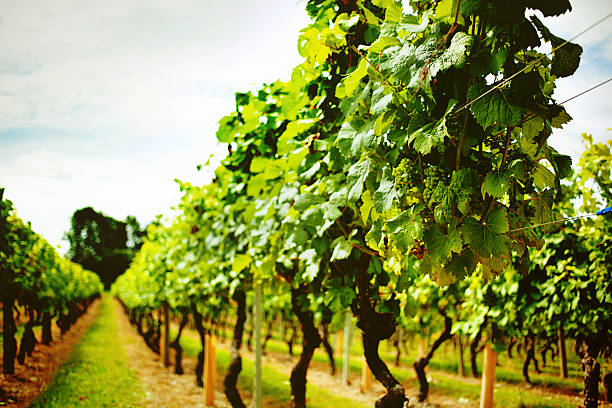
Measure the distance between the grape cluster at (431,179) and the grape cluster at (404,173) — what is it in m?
0.08

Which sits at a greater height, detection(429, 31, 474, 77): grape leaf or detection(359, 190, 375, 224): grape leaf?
detection(429, 31, 474, 77): grape leaf

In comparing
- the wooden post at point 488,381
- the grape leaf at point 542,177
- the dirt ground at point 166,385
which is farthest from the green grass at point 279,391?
the grape leaf at point 542,177

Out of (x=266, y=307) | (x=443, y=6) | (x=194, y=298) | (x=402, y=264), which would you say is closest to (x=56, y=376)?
(x=194, y=298)

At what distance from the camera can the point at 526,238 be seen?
147 centimetres

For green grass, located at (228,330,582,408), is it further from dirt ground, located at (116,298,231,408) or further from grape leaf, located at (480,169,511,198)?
grape leaf, located at (480,169,511,198)

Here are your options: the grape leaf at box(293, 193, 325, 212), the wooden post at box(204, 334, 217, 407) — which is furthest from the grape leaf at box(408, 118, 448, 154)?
the wooden post at box(204, 334, 217, 407)

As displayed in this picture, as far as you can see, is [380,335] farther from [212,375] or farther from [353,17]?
[212,375]

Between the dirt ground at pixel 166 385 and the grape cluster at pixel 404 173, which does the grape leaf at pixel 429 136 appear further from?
the dirt ground at pixel 166 385

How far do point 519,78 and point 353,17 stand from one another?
3.59 ft

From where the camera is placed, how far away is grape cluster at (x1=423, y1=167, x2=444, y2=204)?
1397mm

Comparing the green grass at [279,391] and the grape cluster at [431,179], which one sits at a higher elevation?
the grape cluster at [431,179]

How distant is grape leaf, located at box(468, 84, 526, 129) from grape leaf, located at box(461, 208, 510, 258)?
32 cm

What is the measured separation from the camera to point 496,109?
1.20m

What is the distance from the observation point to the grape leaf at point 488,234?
130 cm
